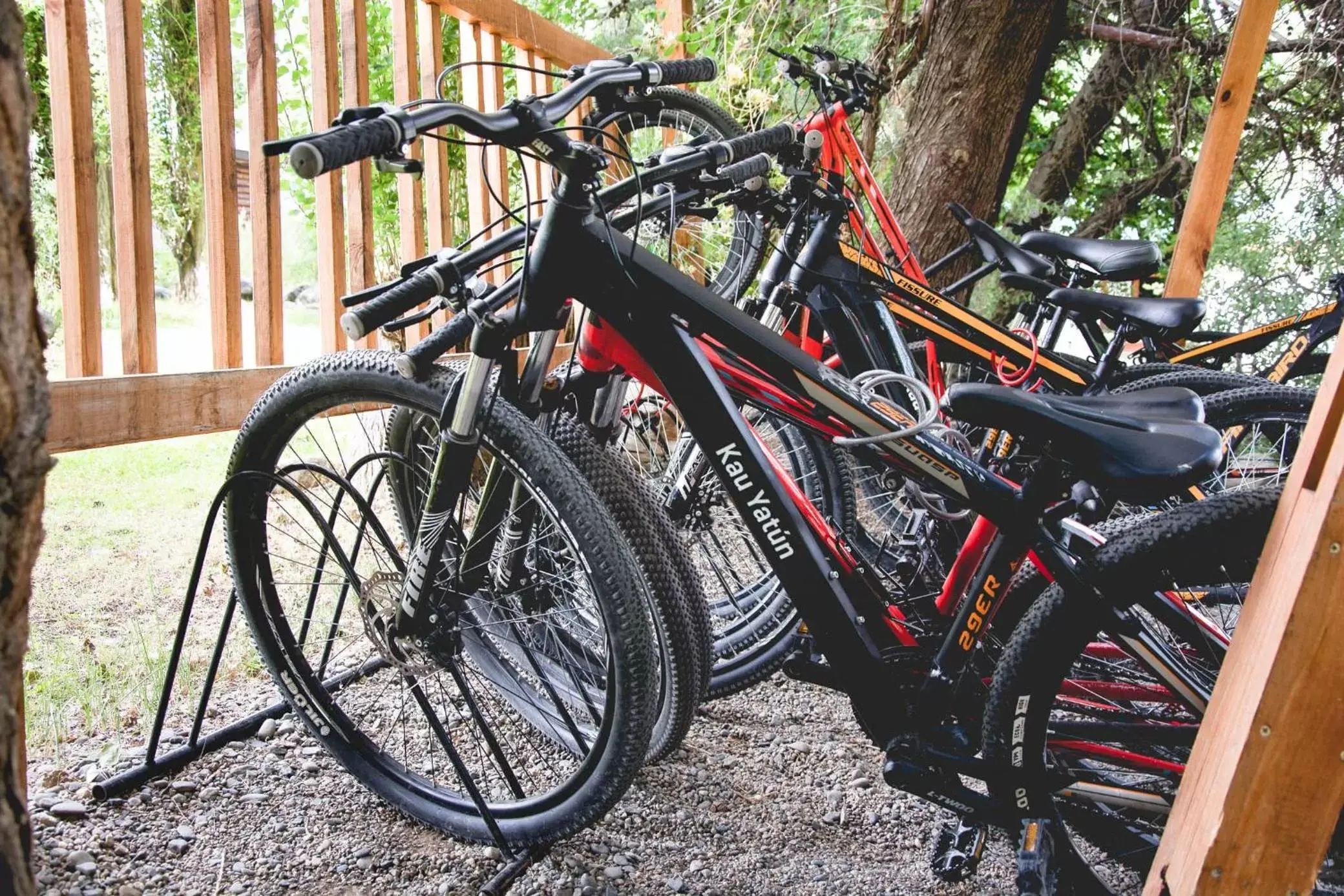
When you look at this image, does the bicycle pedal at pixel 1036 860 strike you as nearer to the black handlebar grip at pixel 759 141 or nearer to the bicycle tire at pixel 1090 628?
the bicycle tire at pixel 1090 628

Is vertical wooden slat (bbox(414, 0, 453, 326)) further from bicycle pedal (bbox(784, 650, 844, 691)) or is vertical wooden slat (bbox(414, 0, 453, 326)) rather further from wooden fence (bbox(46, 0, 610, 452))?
bicycle pedal (bbox(784, 650, 844, 691))

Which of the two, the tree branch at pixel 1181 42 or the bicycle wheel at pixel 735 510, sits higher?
the tree branch at pixel 1181 42

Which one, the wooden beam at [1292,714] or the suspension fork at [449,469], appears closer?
the wooden beam at [1292,714]

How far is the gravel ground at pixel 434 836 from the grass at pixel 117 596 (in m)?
0.23

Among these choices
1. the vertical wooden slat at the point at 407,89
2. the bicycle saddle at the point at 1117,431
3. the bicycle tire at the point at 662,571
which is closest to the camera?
the bicycle saddle at the point at 1117,431

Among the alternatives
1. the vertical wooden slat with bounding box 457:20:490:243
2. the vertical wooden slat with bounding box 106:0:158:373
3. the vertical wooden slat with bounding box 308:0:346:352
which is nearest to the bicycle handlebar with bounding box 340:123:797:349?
the vertical wooden slat with bounding box 106:0:158:373

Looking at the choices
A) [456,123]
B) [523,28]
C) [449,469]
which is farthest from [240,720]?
[523,28]

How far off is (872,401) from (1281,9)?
4.54 meters

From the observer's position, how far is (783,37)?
483 cm

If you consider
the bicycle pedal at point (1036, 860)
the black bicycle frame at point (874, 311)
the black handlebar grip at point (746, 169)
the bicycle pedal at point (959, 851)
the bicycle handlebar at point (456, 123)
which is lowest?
the bicycle pedal at point (959, 851)

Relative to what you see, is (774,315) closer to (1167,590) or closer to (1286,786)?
(1167,590)

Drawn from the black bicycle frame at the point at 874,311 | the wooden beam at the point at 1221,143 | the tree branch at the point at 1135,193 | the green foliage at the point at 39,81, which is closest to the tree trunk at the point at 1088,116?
the tree branch at the point at 1135,193

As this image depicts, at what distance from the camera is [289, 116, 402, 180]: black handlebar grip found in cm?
119

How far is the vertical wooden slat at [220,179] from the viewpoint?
2549mm
